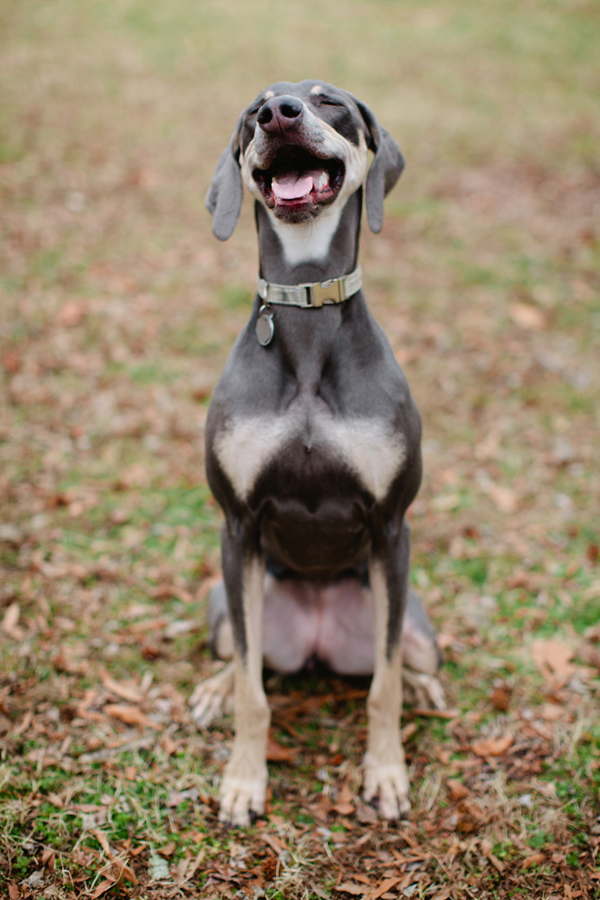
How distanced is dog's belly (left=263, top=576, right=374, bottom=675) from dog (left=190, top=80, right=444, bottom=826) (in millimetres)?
333

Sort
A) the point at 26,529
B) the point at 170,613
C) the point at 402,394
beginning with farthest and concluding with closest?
the point at 26,529, the point at 170,613, the point at 402,394

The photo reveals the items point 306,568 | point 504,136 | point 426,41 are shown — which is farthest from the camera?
point 426,41

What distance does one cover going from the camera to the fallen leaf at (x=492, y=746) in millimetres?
2967

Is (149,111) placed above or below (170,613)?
above

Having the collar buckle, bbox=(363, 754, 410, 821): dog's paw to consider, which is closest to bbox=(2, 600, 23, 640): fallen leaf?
bbox=(363, 754, 410, 821): dog's paw

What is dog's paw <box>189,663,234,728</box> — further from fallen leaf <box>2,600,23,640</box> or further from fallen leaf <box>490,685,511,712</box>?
fallen leaf <box>490,685,511,712</box>

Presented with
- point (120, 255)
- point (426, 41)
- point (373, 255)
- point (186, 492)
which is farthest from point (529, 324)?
point (426, 41)

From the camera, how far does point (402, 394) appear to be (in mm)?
2455

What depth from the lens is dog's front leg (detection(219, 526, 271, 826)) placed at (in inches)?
101

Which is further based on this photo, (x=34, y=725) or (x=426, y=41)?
(x=426, y=41)

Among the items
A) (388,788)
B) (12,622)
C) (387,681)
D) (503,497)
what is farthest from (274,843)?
(503,497)

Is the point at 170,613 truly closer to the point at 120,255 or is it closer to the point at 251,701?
the point at 251,701

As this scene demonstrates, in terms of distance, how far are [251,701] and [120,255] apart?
5.47 m

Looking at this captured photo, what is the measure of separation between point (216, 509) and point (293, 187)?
102 inches
